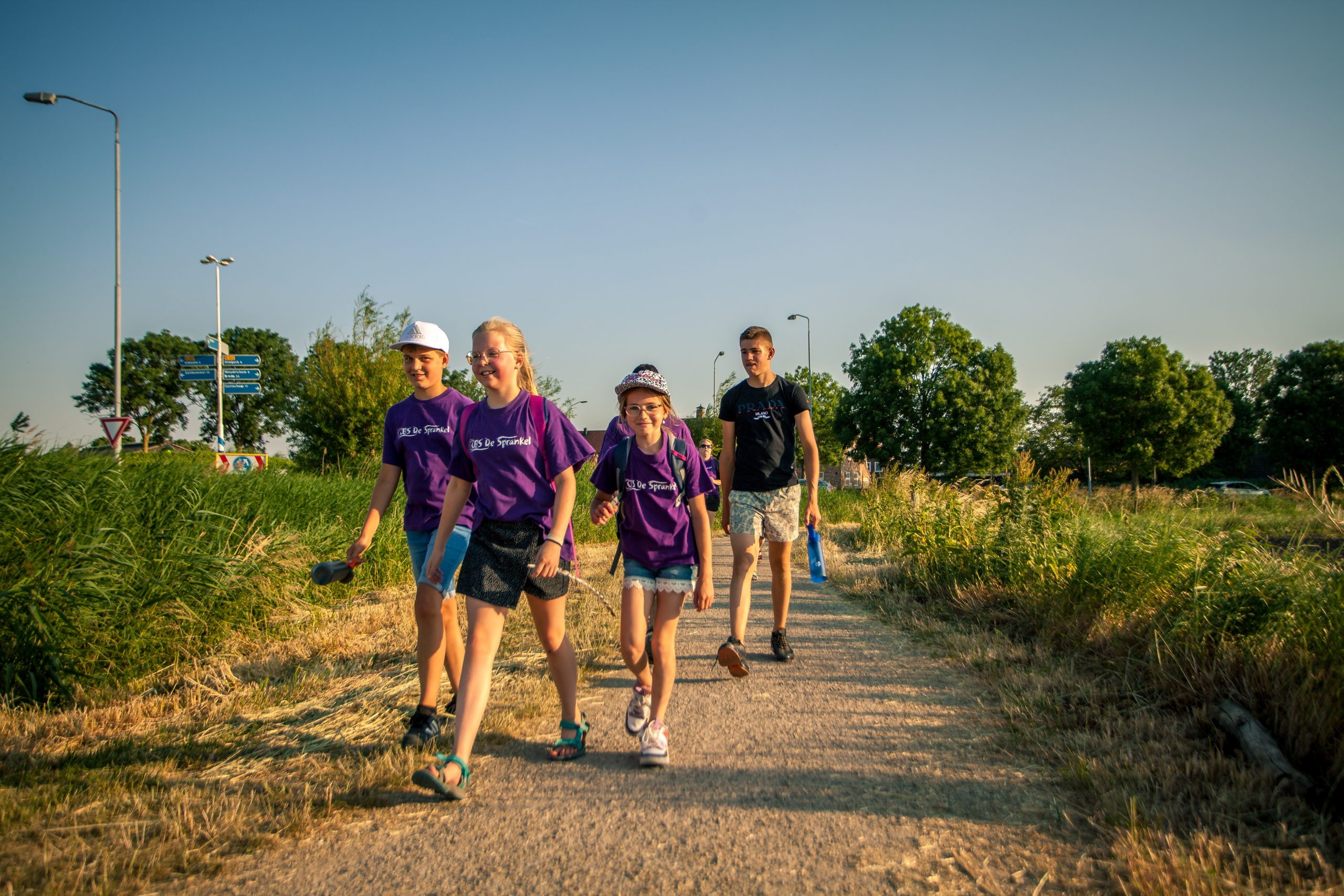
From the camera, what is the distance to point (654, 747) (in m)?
3.08

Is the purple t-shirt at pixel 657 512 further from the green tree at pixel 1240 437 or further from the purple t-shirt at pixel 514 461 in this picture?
the green tree at pixel 1240 437

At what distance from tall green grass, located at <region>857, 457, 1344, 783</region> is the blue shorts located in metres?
3.39

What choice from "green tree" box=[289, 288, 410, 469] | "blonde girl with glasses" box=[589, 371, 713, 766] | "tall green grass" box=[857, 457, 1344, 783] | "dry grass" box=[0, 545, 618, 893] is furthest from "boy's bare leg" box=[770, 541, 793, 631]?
"green tree" box=[289, 288, 410, 469]

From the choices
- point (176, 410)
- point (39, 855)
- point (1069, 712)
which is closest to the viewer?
point (39, 855)

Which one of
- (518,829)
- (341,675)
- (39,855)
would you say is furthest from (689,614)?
(39,855)

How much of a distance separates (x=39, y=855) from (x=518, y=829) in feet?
4.96

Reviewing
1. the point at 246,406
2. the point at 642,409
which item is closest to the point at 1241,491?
the point at 642,409

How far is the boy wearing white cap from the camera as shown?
3.40m

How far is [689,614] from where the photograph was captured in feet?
21.7

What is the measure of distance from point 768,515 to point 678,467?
152cm

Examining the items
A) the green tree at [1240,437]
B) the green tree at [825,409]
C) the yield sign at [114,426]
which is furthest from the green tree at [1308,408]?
the yield sign at [114,426]

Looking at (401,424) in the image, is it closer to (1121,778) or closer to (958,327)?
(1121,778)

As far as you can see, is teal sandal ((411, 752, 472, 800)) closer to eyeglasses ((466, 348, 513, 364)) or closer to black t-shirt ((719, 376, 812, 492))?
eyeglasses ((466, 348, 513, 364))

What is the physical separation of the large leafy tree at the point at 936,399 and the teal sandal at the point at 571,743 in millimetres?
28294
